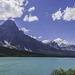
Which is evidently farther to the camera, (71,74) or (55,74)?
(55,74)

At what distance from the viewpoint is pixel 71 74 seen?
105 ft

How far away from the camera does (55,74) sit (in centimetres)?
3478

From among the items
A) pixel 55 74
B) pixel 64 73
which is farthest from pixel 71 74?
pixel 55 74

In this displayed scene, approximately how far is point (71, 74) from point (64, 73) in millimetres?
2228

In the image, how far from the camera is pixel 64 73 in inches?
1320

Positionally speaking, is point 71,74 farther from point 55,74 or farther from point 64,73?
point 55,74

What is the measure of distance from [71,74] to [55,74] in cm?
489

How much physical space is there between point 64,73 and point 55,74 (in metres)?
2.74
